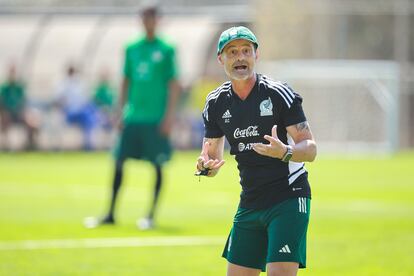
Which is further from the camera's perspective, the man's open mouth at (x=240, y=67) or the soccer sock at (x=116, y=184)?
the soccer sock at (x=116, y=184)

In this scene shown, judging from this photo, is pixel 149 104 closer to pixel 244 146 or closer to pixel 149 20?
pixel 149 20

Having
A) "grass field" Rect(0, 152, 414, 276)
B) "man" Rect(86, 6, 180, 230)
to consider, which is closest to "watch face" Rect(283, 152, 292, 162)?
"grass field" Rect(0, 152, 414, 276)

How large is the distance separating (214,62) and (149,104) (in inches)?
1040

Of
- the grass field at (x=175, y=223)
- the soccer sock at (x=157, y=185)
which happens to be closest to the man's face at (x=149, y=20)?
the soccer sock at (x=157, y=185)

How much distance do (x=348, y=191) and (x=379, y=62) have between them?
55.9 ft

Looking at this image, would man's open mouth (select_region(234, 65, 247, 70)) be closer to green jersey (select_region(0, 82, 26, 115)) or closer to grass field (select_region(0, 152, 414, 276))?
grass field (select_region(0, 152, 414, 276))

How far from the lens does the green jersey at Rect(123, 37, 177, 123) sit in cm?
1394

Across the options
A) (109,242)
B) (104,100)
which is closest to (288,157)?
(109,242)

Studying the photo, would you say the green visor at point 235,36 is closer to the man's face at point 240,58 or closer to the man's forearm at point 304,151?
the man's face at point 240,58

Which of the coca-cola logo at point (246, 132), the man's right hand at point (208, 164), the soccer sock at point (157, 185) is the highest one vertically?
the coca-cola logo at point (246, 132)

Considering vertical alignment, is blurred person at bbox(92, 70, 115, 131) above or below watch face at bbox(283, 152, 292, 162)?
above

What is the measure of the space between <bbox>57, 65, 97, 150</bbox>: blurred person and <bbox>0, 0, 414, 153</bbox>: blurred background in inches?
7.9

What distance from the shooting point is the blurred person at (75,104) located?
32.3 meters

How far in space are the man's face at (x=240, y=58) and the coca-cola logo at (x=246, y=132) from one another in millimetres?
364
